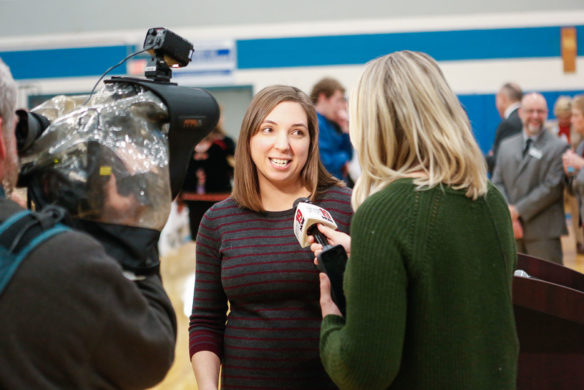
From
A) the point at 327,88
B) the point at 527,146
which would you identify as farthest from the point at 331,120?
the point at 527,146

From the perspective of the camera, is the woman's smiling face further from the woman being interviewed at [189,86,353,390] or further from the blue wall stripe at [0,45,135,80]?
the blue wall stripe at [0,45,135,80]

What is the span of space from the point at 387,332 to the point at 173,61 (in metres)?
0.60

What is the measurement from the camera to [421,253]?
0.95m

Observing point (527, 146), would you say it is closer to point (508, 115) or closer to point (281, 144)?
point (508, 115)

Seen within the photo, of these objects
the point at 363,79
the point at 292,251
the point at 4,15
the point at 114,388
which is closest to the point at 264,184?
the point at 292,251

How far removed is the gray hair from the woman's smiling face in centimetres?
78

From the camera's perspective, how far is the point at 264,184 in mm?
1567

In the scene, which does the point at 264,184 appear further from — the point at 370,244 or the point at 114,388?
the point at 114,388

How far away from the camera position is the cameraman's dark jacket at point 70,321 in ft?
2.37

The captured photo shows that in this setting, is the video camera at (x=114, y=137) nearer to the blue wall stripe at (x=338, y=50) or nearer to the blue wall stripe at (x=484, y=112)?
the blue wall stripe at (x=338, y=50)

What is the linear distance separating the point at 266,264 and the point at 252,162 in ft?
1.04

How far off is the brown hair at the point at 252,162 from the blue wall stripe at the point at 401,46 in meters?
6.34

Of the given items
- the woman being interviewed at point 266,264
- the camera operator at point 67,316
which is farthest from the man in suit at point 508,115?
the camera operator at point 67,316

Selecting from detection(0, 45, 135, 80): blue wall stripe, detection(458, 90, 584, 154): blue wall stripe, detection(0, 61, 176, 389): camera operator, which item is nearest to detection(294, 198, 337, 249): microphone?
detection(0, 61, 176, 389): camera operator
